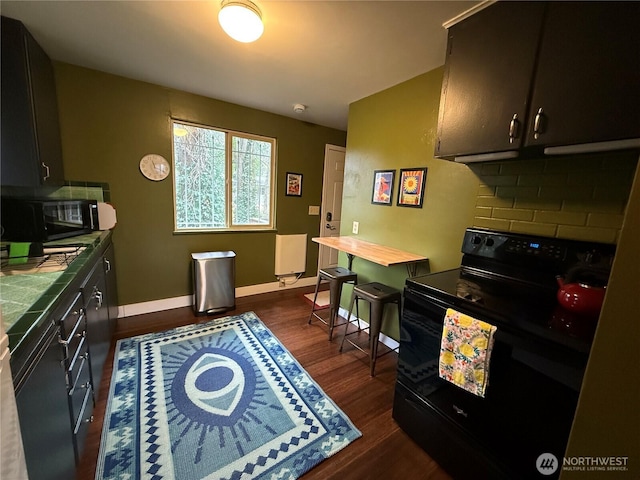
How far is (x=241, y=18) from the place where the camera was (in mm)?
1379

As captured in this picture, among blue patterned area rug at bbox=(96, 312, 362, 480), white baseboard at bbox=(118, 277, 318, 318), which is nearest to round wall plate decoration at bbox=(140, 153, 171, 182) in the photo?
white baseboard at bbox=(118, 277, 318, 318)

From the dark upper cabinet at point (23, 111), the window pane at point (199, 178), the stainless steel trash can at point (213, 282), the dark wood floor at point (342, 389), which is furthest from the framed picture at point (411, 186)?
the dark upper cabinet at point (23, 111)

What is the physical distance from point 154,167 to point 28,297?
2.08 metres

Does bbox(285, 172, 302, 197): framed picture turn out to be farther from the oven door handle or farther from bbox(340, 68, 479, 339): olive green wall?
the oven door handle

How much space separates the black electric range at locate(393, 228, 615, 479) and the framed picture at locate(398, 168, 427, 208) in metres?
0.58

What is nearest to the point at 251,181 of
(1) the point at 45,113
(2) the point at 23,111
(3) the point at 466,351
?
(1) the point at 45,113

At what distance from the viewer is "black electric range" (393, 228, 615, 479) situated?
946 millimetres

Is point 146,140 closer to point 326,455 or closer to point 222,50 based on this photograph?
point 222,50

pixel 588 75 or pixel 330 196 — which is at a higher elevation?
pixel 588 75

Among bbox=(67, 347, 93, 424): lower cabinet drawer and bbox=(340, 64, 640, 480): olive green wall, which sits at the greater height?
bbox=(340, 64, 640, 480): olive green wall

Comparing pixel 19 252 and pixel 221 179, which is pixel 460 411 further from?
pixel 221 179

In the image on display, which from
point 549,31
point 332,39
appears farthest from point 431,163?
point 332,39

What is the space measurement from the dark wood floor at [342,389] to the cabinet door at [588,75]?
1711mm

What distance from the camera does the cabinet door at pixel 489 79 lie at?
1.18 m
